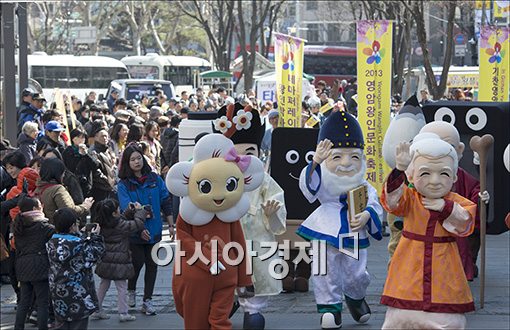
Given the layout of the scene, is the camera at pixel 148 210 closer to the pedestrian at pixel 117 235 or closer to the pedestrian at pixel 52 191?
the pedestrian at pixel 117 235

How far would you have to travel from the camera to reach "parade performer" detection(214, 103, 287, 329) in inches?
338

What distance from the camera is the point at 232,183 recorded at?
7.46 meters

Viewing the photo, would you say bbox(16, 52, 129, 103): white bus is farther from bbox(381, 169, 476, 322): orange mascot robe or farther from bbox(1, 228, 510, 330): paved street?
bbox(381, 169, 476, 322): orange mascot robe

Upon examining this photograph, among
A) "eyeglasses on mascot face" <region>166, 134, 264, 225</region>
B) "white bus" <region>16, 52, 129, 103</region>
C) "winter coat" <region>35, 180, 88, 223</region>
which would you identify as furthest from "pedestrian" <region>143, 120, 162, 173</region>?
"white bus" <region>16, 52, 129, 103</region>

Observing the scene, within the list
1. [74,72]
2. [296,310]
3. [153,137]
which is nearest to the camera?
[296,310]

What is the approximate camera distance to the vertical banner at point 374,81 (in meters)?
13.6

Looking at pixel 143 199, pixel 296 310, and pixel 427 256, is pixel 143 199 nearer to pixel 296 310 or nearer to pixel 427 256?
pixel 296 310

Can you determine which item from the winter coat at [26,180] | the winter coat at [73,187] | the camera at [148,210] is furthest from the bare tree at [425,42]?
the winter coat at [26,180]

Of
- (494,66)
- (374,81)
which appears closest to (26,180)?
(374,81)

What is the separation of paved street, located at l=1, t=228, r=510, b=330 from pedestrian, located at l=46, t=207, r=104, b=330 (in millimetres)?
1136

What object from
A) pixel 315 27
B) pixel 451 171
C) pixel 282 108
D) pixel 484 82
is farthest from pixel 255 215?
pixel 315 27

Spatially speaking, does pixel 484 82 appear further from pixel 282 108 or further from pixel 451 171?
pixel 451 171

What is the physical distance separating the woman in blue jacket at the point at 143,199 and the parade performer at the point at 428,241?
114 inches

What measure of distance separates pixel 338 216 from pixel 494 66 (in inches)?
318
